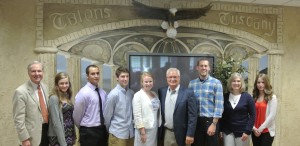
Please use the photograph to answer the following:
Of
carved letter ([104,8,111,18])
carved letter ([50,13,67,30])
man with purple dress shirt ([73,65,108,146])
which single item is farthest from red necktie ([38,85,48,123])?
carved letter ([104,8,111,18])

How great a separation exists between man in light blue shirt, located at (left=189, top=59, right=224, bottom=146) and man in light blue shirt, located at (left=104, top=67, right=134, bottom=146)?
73 centimetres

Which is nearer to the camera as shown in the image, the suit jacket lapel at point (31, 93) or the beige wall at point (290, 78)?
the suit jacket lapel at point (31, 93)

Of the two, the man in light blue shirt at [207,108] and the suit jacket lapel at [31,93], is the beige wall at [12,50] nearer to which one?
the suit jacket lapel at [31,93]

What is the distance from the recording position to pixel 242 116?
3.08 m

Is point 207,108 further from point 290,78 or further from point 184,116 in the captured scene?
point 290,78

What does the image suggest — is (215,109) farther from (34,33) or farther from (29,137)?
(34,33)

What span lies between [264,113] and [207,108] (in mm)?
705

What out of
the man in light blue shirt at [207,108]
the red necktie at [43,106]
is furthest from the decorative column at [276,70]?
the red necktie at [43,106]

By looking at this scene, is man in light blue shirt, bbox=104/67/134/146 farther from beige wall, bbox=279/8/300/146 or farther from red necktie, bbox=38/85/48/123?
beige wall, bbox=279/8/300/146

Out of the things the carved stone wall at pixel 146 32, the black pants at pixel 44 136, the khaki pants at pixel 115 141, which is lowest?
the khaki pants at pixel 115 141

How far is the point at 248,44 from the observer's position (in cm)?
458

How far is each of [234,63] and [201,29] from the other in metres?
0.71

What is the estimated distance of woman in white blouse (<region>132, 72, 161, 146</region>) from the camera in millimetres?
2961

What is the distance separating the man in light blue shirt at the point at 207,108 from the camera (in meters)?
3.06
